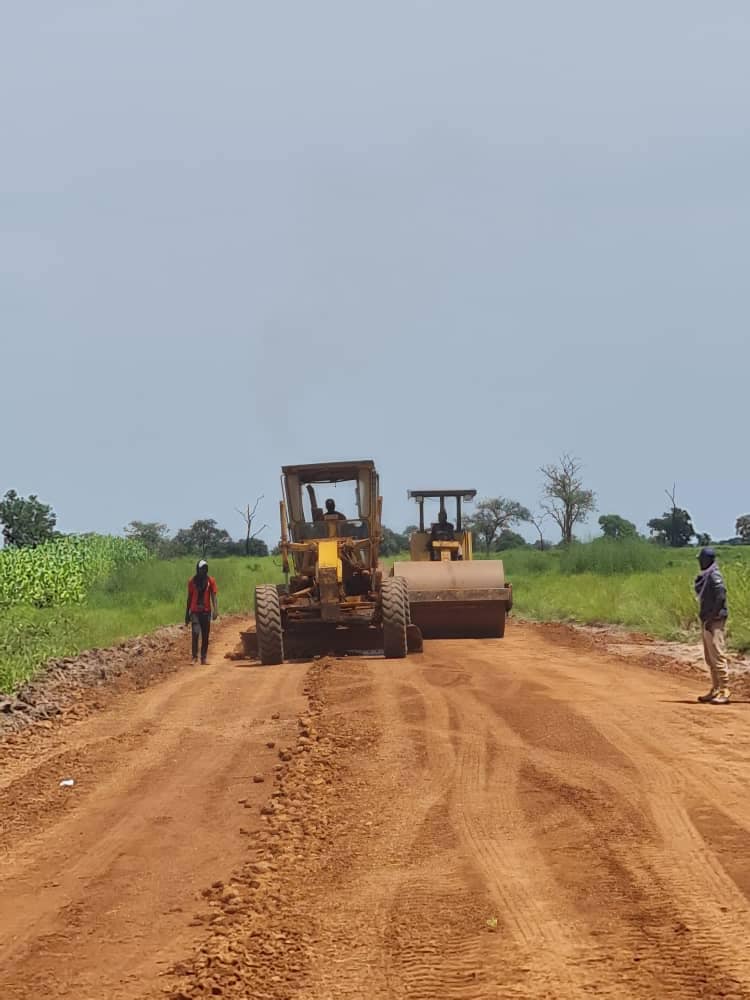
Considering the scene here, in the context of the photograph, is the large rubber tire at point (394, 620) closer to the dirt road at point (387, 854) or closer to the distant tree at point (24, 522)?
the dirt road at point (387, 854)

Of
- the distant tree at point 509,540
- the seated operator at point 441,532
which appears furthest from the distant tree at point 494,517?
the seated operator at point 441,532

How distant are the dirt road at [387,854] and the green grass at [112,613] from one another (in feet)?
22.0

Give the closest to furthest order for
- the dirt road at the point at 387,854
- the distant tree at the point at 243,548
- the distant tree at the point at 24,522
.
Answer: the dirt road at the point at 387,854 < the distant tree at the point at 24,522 < the distant tree at the point at 243,548

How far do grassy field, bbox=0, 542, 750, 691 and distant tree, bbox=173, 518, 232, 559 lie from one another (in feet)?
126

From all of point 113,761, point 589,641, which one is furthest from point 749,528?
point 113,761

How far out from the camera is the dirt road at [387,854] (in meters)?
5.26

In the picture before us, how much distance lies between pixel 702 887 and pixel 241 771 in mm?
4883

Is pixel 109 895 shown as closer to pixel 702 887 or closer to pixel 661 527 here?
pixel 702 887

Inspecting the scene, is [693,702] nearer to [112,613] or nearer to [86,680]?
[86,680]

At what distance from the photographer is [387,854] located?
7.21 metres

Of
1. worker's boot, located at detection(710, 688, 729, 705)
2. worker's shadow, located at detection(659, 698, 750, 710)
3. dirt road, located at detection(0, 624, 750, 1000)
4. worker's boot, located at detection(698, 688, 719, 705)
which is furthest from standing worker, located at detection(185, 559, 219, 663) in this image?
worker's boot, located at detection(710, 688, 729, 705)

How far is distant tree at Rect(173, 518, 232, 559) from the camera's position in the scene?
9362 cm

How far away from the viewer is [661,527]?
8781 cm

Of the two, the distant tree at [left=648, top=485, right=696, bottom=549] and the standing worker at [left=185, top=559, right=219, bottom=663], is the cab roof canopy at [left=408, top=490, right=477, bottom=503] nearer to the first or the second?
the standing worker at [left=185, top=559, right=219, bottom=663]
